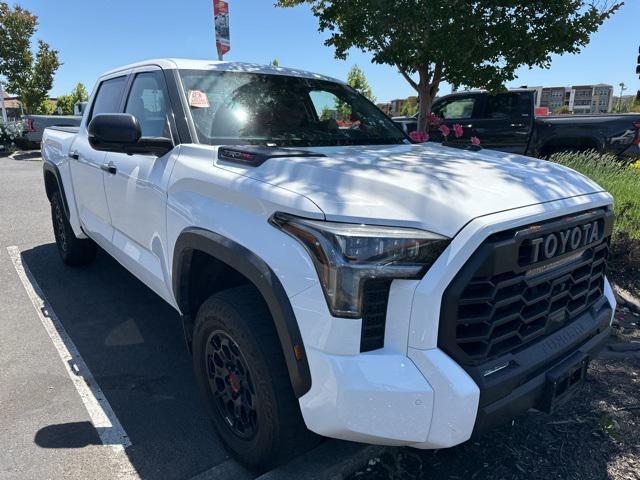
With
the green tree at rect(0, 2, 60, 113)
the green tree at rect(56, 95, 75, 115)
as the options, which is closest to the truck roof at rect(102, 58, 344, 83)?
the green tree at rect(0, 2, 60, 113)

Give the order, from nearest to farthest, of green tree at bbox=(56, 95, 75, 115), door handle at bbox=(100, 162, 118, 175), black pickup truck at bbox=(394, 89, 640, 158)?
door handle at bbox=(100, 162, 118, 175) → black pickup truck at bbox=(394, 89, 640, 158) → green tree at bbox=(56, 95, 75, 115)

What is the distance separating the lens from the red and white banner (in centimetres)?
641

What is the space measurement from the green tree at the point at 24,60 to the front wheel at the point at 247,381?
79.8ft

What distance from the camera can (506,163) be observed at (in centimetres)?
255

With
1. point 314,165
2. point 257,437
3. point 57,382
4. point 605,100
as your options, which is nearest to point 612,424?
point 257,437

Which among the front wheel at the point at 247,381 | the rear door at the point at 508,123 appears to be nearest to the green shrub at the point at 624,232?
the front wheel at the point at 247,381

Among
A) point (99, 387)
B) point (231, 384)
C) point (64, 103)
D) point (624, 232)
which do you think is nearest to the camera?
point (231, 384)

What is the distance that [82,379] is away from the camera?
312cm

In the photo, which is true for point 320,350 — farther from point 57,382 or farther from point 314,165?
point 57,382

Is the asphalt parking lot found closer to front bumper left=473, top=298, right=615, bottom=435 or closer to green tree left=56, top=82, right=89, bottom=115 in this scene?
front bumper left=473, top=298, right=615, bottom=435

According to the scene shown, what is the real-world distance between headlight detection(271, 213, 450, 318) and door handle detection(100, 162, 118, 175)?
209 cm

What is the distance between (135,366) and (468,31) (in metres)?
4.79

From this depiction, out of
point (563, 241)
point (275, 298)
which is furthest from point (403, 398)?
point (563, 241)

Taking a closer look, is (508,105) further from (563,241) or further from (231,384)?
(231,384)
